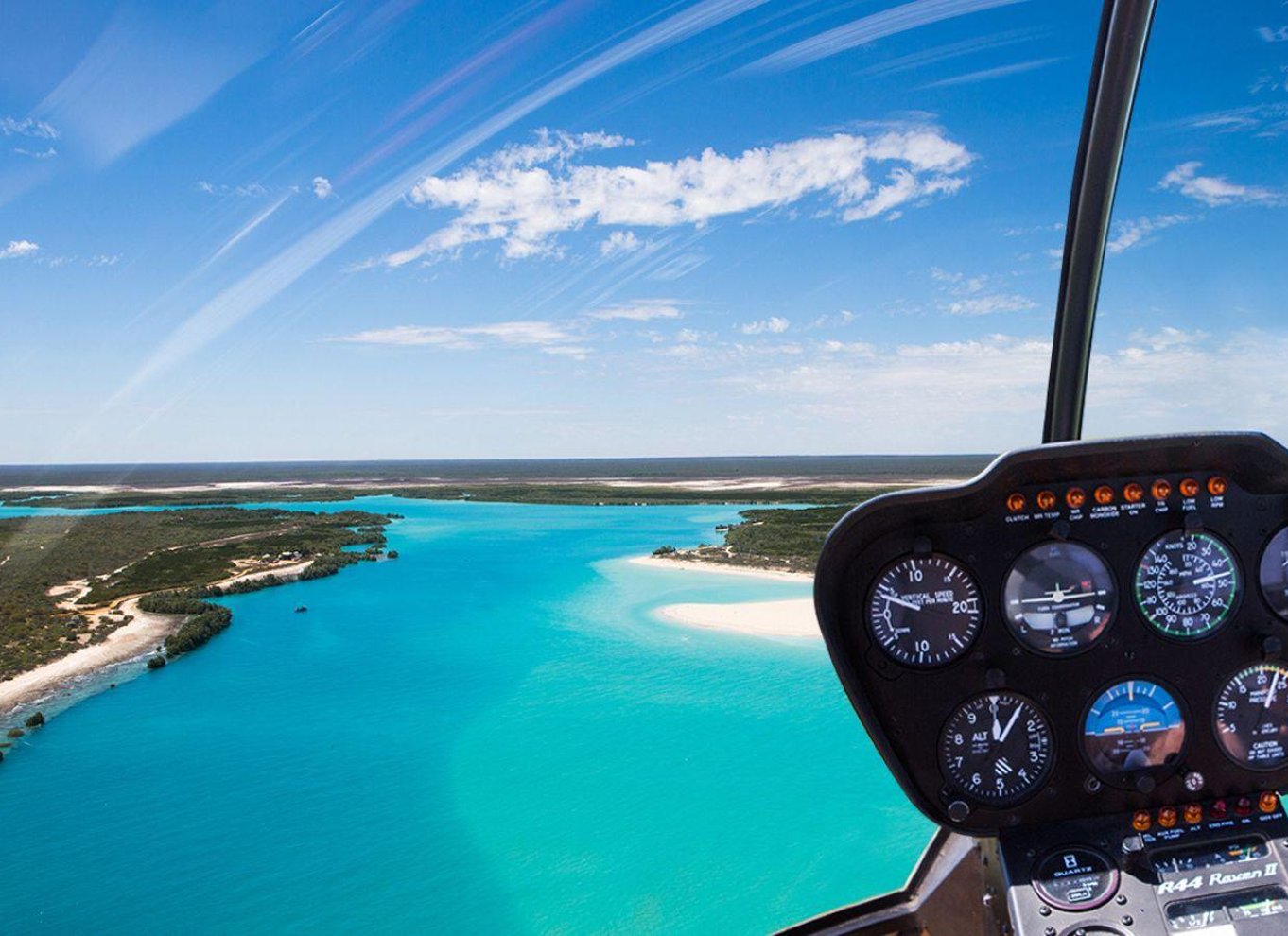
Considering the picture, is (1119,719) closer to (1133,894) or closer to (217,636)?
(1133,894)

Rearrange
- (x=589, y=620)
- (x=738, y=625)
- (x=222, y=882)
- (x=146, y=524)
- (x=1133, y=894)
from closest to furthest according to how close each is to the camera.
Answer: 1. (x=1133, y=894)
2. (x=222, y=882)
3. (x=146, y=524)
4. (x=738, y=625)
5. (x=589, y=620)

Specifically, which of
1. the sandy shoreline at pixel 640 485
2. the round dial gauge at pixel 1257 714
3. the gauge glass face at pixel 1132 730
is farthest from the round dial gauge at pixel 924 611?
the sandy shoreline at pixel 640 485

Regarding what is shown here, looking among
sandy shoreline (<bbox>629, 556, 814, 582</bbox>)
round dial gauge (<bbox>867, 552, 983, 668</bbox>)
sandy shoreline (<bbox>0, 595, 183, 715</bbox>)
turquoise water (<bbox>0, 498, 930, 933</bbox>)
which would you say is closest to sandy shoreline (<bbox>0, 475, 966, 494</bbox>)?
sandy shoreline (<bbox>629, 556, 814, 582</bbox>)

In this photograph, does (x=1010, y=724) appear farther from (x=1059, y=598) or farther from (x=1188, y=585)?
(x=1188, y=585)

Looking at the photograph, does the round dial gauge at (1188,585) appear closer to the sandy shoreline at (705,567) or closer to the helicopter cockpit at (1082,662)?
the helicopter cockpit at (1082,662)

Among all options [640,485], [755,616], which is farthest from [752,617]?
[640,485]

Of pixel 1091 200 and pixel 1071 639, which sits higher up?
pixel 1091 200

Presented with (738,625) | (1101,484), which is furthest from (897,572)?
(738,625)
